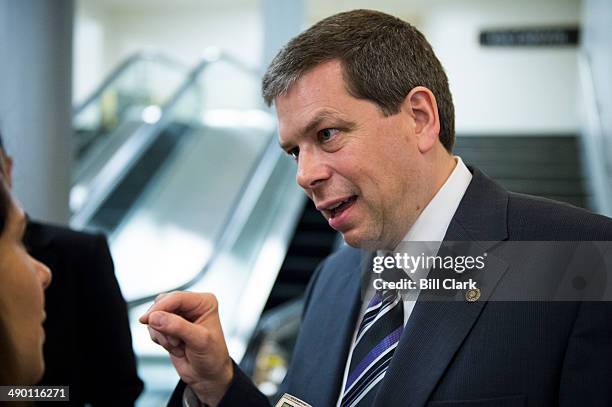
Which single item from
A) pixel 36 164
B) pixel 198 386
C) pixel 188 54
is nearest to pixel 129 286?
pixel 36 164

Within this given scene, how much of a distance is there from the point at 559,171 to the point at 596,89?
1.19m

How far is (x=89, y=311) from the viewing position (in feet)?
5.56

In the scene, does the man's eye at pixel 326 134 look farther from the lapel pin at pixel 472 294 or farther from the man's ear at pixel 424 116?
the lapel pin at pixel 472 294

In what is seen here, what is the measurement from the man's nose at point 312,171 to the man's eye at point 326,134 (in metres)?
0.04

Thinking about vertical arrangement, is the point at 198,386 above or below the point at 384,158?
below

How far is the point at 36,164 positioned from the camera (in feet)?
8.31

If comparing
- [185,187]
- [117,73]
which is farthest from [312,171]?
[117,73]

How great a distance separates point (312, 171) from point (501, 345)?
1.67 ft

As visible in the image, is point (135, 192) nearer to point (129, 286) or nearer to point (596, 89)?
point (129, 286)

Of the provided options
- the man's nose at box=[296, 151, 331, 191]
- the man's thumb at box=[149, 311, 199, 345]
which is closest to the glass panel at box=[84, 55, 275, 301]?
the man's nose at box=[296, 151, 331, 191]

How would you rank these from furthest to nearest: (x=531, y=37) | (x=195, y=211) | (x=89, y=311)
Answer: (x=531, y=37) → (x=195, y=211) → (x=89, y=311)

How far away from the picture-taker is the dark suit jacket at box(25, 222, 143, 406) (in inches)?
64.6

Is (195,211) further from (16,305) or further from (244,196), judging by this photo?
(16,305)

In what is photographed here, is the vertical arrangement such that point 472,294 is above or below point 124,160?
below
